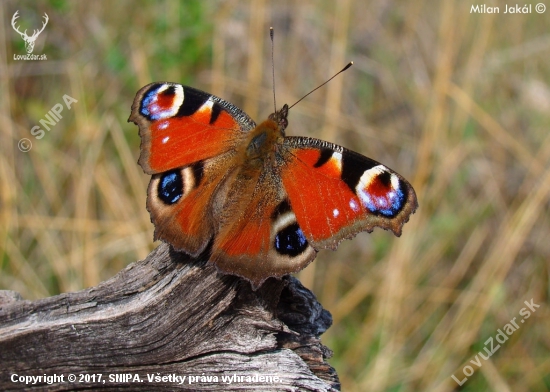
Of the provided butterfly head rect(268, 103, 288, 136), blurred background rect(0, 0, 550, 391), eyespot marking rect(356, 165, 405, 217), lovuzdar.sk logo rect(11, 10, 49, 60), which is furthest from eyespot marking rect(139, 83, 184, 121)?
lovuzdar.sk logo rect(11, 10, 49, 60)

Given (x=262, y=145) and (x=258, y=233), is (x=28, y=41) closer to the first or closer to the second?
(x=262, y=145)

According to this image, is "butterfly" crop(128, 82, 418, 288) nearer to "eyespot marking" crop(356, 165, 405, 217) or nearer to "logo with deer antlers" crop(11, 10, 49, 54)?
"eyespot marking" crop(356, 165, 405, 217)

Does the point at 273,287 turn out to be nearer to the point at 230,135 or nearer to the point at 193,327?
the point at 193,327

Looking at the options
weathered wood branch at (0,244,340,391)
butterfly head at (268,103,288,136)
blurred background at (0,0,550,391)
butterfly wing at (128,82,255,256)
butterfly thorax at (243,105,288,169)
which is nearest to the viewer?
weathered wood branch at (0,244,340,391)

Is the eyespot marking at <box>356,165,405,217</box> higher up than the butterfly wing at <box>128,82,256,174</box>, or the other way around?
the butterfly wing at <box>128,82,256,174</box>

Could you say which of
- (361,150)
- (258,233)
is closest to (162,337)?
(258,233)

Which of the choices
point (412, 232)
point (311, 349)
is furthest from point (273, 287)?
point (412, 232)
